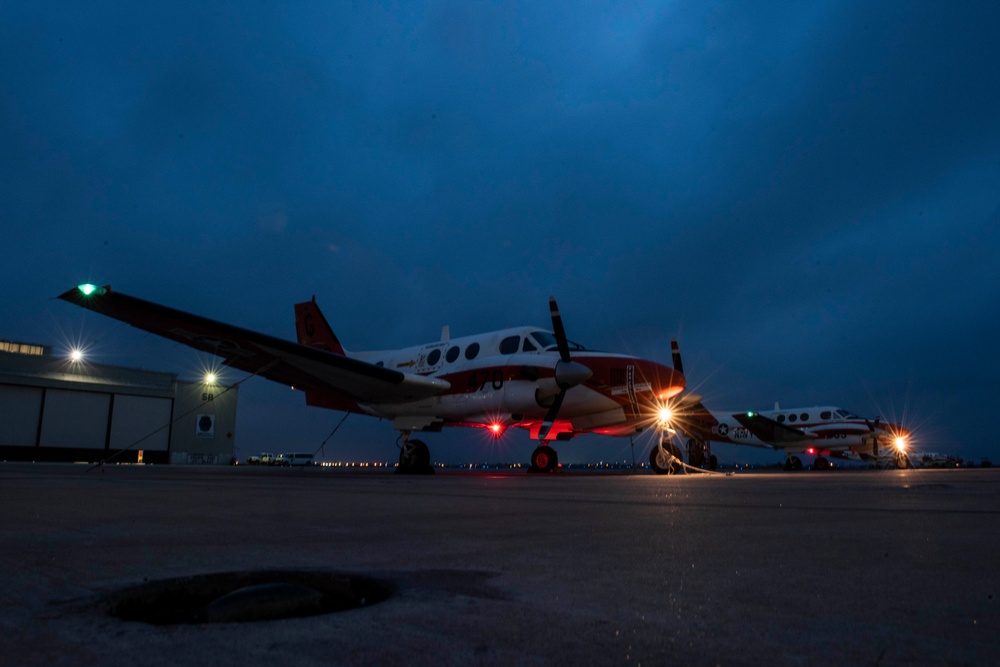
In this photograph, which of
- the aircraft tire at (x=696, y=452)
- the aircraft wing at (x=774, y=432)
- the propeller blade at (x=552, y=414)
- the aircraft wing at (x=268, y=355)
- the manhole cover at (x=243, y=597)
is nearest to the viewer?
the manhole cover at (x=243, y=597)

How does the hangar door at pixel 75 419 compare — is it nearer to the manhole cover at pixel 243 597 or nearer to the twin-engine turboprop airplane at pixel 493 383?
the twin-engine turboprop airplane at pixel 493 383

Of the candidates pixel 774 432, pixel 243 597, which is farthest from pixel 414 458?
pixel 774 432

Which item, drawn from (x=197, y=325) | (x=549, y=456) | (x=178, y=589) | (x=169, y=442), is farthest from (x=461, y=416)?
(x=169, y=442)

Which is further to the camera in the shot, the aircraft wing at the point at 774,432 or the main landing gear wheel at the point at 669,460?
the aircraft wing at the point at 774,432

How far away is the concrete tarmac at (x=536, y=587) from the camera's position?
3.44 ft

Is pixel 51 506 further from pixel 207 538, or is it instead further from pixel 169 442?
pixel 169 442

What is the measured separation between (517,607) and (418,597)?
244mm

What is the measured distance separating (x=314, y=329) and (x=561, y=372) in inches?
382

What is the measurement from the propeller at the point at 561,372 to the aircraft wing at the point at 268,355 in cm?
266

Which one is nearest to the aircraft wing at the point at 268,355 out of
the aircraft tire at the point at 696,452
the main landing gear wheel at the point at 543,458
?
the main landing gear wheel at the point at 543,458

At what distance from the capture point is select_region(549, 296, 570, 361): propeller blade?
1470cm

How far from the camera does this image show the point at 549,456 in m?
16.3

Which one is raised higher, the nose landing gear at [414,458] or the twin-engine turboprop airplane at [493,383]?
the twin-engine turboprop airplane at [493,383]

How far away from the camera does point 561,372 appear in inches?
563
